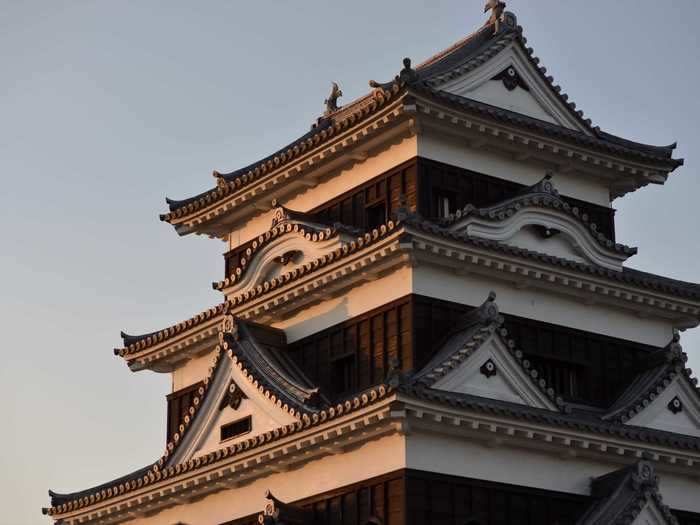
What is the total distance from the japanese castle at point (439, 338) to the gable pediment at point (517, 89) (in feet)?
0.16

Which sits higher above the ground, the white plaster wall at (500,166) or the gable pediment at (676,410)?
the white plaster wall at (500,166)

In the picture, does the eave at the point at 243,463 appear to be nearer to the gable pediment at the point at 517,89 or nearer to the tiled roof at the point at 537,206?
the tiled roof at the point at 537,206

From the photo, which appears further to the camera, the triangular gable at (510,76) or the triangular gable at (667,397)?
the triangular gable at (510,76)

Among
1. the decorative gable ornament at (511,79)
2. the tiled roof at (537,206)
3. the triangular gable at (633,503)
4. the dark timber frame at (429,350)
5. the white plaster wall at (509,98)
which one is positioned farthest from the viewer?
the decorative gable ornament at (511,79)

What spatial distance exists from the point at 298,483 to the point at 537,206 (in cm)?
728

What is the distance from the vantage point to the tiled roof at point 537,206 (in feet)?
87.1

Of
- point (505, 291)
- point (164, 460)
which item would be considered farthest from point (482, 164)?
point (164, 460)

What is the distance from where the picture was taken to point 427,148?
92.2 ft

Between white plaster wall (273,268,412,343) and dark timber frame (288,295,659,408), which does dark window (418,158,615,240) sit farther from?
dark timber frame (288,295,659,408)

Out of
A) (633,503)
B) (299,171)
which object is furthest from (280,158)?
(633,503)

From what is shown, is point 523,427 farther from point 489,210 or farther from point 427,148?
point 427,148

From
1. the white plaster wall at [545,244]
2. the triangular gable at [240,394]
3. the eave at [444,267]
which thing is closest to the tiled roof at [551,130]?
the white plaster wall at [545,244]

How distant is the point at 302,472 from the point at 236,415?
243 centimetres

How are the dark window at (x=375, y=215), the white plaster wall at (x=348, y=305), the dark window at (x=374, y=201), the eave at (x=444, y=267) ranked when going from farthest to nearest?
the dark window at (x=375, y=215) < the dark window at (x=374, y=201) < the white plaster wall at (x=348, y=305) < the eave at (x=444, y=267)
